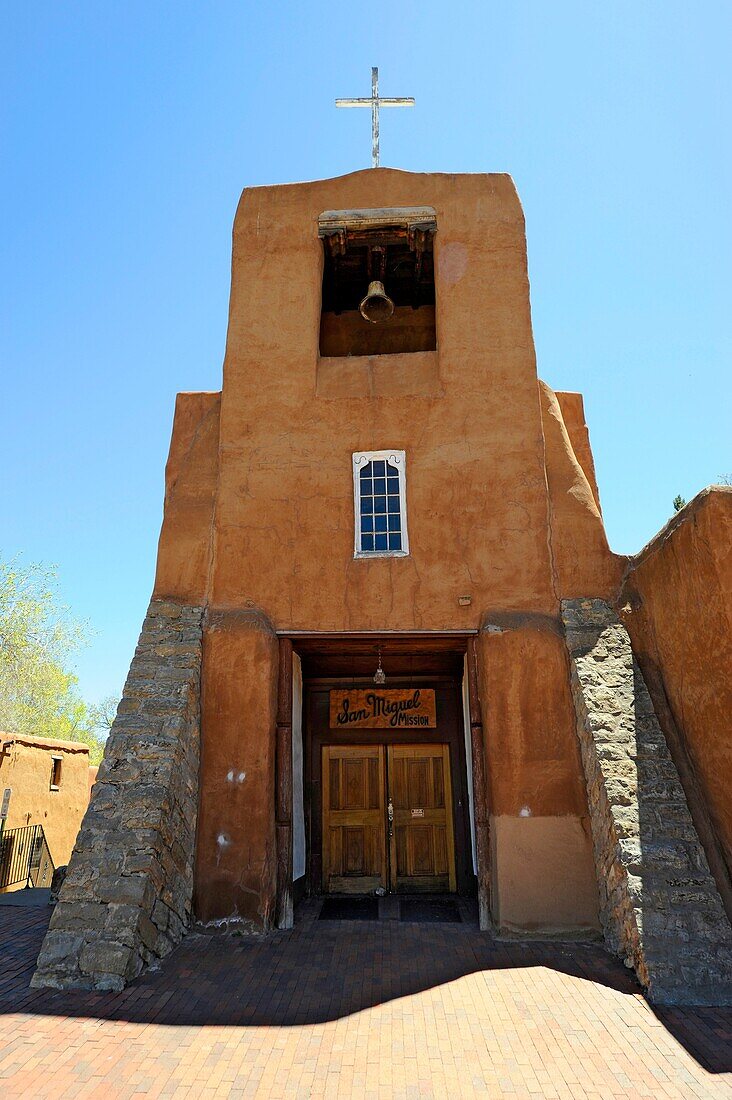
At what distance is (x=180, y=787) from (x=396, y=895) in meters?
4.96

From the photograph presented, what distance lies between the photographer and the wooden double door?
11.6 meters

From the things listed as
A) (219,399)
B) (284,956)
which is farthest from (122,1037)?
(219,399)

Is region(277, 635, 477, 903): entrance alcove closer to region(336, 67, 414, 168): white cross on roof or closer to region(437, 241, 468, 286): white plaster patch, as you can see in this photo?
region(437, 241, 468, 286): white plaster patch

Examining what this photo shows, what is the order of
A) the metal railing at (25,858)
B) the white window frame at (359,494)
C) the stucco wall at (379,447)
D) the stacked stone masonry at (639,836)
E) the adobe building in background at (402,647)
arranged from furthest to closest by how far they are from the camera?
the metal railing at (25,858) → the white window frame at (359,494) → the stucco wall at (379,447) → the adobe building in background at (402,647) → the stacked stone masonry at (639,836)

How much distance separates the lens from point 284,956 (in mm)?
7699

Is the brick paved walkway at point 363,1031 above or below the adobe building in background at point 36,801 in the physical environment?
below

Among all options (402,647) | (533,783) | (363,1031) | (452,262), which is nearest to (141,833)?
→ (363,1031)

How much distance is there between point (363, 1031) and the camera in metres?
5.78

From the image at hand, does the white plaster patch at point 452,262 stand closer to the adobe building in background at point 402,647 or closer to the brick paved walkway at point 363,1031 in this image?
the adobe building in background at point 402,647

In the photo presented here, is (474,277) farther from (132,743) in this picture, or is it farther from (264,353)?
(132,743)

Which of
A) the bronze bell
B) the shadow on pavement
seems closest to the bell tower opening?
the bronze bell

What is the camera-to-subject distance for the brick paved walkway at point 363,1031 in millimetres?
5020

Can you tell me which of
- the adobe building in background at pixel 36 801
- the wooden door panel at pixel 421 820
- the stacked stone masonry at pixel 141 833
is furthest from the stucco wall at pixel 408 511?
the adobe building in background at pixel 36 801

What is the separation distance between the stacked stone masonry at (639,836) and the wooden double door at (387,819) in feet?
Answer: 13.1
